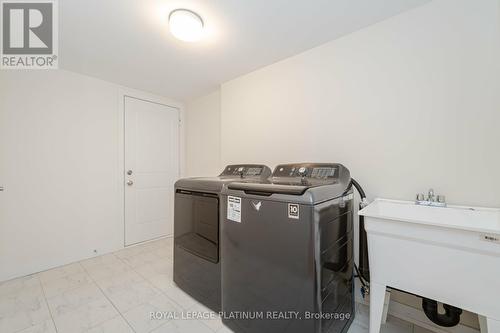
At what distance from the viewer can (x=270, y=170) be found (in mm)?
2123

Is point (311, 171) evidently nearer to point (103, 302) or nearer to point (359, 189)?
point (359, 189)

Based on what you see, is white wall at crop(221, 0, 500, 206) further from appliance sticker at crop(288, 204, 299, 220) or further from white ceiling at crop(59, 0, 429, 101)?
appliance sticker at crop(288, 204, 299, 220)

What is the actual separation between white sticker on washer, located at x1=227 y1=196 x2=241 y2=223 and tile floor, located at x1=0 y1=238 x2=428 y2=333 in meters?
0.79

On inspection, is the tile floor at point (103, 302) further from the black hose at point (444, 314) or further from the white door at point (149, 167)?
the white door at point (149, 167)

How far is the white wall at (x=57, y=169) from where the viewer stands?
2062mm

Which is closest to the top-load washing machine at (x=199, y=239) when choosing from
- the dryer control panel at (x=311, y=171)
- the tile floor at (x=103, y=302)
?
the tile floor at (x=103, y=302)

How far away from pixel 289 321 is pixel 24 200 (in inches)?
109

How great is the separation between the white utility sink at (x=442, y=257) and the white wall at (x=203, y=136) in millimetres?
2084

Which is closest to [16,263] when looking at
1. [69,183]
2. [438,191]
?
[69,183]

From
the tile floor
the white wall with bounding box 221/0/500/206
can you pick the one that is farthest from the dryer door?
the white wall with bounding box 221/0/500/206

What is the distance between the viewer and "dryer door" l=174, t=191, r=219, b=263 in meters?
1.58

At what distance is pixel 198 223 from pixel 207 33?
5.24ft

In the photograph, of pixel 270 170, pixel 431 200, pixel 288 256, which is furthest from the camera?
pixel 270 170

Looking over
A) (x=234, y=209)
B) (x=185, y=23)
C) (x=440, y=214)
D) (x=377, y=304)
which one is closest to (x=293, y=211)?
(x=234, y=209)
